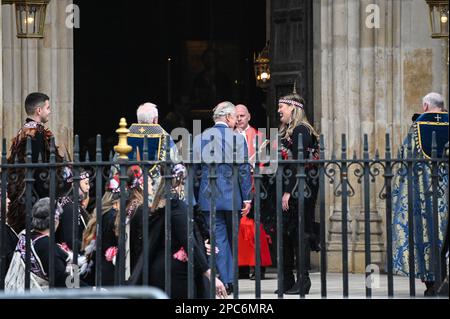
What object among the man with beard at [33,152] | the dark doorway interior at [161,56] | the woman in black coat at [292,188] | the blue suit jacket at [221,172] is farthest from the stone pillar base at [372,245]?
the dark doorway interior at [161,56]

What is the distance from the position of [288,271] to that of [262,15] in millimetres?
11994

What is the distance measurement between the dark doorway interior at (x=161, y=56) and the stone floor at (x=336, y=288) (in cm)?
1016

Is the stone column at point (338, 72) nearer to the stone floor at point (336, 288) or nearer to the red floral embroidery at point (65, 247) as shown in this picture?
the stone floor at point (336, 288)

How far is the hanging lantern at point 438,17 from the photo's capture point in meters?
16.0

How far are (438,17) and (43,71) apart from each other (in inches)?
158

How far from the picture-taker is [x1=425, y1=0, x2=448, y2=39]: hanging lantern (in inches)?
628

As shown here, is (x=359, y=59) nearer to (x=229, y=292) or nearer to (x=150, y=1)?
(x=229, y=292)

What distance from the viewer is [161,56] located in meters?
27.9

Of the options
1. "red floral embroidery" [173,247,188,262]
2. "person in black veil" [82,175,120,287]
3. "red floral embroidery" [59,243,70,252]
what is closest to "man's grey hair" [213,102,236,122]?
"red floral embroidery" [59,243,70,252]

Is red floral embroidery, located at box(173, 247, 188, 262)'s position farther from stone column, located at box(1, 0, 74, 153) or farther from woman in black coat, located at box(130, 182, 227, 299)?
stone column, located at box(1, 0, 74, 153)

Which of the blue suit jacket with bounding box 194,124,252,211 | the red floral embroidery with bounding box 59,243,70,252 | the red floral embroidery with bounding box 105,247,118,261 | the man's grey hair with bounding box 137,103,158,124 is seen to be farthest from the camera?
the man's grey hair with bounding box 137,103,158,124

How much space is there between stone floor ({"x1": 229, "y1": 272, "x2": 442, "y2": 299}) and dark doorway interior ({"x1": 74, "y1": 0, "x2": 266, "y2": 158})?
33.3 ft

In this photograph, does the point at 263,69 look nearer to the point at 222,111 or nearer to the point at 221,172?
the point at 222,111
